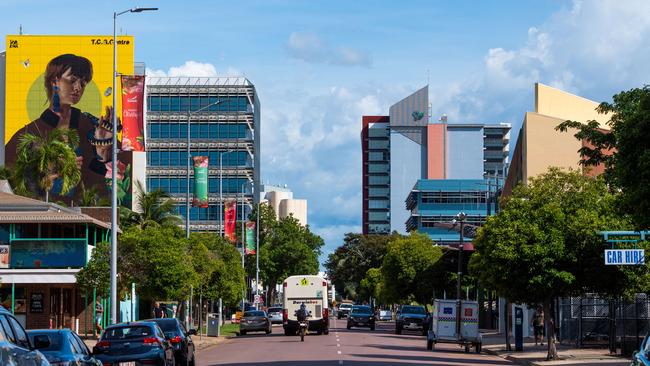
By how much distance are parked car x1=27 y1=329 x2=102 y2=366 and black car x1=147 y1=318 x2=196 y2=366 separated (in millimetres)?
8726

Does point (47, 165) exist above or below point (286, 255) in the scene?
above

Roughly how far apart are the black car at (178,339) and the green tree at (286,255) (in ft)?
280

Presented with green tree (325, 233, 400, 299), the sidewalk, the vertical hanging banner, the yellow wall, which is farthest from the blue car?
green tree (325, 233, 400, 299)

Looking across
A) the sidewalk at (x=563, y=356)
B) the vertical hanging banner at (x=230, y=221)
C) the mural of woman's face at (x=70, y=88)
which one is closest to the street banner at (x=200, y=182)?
the vertical hanging banner at (x=230, y=221)

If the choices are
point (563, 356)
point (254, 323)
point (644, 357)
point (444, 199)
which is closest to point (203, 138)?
point (444, 199)

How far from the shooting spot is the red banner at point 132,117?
1352 inches

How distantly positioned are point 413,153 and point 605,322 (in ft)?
434

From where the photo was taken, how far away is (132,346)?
971 inches

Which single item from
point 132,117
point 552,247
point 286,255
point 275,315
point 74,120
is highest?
point 74,120

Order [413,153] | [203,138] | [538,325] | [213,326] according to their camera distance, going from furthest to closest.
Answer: [413,153] < [203,138] < [213,326] < [538,325]

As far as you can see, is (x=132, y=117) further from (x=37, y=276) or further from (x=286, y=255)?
(x=286, y=255)

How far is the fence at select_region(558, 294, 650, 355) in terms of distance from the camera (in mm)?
38938

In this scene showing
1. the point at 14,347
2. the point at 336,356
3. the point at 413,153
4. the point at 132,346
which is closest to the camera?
the point at 14,347

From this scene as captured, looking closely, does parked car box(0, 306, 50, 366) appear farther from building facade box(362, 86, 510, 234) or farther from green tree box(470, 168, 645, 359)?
building facade box(362, 86, 510, 234)
